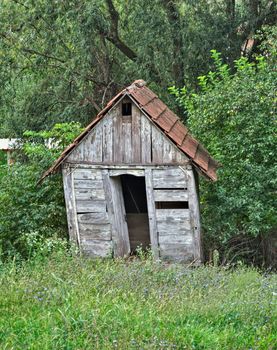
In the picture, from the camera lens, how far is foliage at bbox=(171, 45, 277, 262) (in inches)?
387

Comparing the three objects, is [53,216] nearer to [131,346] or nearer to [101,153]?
[101,153]

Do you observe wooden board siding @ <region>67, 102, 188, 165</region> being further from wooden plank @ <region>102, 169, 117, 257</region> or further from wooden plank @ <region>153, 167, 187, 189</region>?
wooden plank @ <region>102, 169, 117, 257</region>

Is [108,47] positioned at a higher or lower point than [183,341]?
higher

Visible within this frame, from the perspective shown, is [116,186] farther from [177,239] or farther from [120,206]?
[177,239]

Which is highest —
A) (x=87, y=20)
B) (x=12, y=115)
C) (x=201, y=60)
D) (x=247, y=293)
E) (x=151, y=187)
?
(x=87, y=20)

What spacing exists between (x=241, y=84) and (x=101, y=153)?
12.2 ft

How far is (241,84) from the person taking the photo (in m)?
10.7

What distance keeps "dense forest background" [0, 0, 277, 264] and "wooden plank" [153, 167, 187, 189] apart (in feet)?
5.22

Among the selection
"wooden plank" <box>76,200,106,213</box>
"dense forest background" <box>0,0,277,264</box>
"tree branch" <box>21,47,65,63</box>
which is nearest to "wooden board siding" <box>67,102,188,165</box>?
"wooden plank" <box>76,200,106,213</box>

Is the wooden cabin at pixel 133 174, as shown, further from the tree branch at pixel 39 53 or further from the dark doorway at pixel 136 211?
the tree branch at pixel 39 53

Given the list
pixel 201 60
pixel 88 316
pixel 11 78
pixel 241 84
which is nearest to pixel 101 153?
pixel 241 84

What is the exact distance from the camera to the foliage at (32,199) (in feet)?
31.2

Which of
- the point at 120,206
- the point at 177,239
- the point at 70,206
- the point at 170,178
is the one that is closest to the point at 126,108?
the point at 170,178

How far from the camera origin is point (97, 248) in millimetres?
9133
